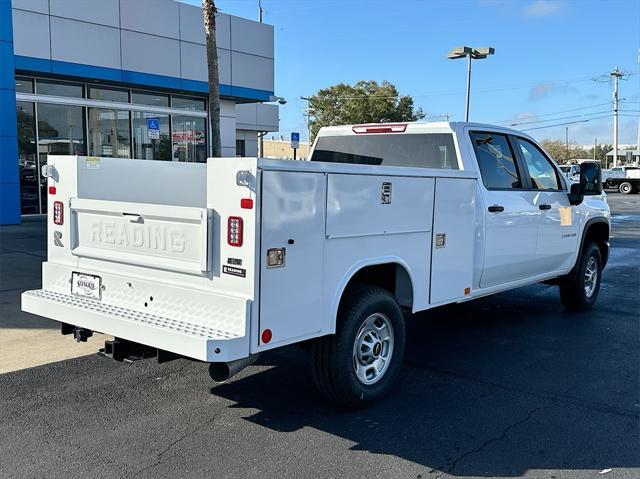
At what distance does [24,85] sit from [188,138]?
5.64 metres

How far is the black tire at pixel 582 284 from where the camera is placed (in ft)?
25.6

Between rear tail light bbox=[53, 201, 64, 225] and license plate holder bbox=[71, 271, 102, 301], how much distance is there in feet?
1.39

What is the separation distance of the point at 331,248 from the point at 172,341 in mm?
1156

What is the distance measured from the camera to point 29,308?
4727 mm

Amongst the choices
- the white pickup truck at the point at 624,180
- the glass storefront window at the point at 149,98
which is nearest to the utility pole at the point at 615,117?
the white pickup truck at the point at 624,180

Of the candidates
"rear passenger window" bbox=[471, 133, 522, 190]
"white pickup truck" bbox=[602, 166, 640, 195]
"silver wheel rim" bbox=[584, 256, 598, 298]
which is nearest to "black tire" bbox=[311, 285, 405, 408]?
"rear passenger window" bbox=[471, 133, 522, 190]

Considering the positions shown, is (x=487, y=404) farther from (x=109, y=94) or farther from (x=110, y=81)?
(x=109, y=94)

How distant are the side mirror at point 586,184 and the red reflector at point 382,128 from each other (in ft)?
7.52

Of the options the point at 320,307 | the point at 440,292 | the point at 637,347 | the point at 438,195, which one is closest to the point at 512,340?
the point at 637,347

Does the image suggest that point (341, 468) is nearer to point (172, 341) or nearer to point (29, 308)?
point (172, 341)

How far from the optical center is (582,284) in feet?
25.7

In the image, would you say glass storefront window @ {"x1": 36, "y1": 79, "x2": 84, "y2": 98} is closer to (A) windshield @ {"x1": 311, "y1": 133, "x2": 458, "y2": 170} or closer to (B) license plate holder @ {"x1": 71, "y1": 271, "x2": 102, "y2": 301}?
(A) windshield @ {"x1": 311, "y1": 133, "x2": 458, "y2": 170}

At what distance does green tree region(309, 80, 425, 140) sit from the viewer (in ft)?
185

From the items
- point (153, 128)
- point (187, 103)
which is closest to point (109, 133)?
point (153, 128)
